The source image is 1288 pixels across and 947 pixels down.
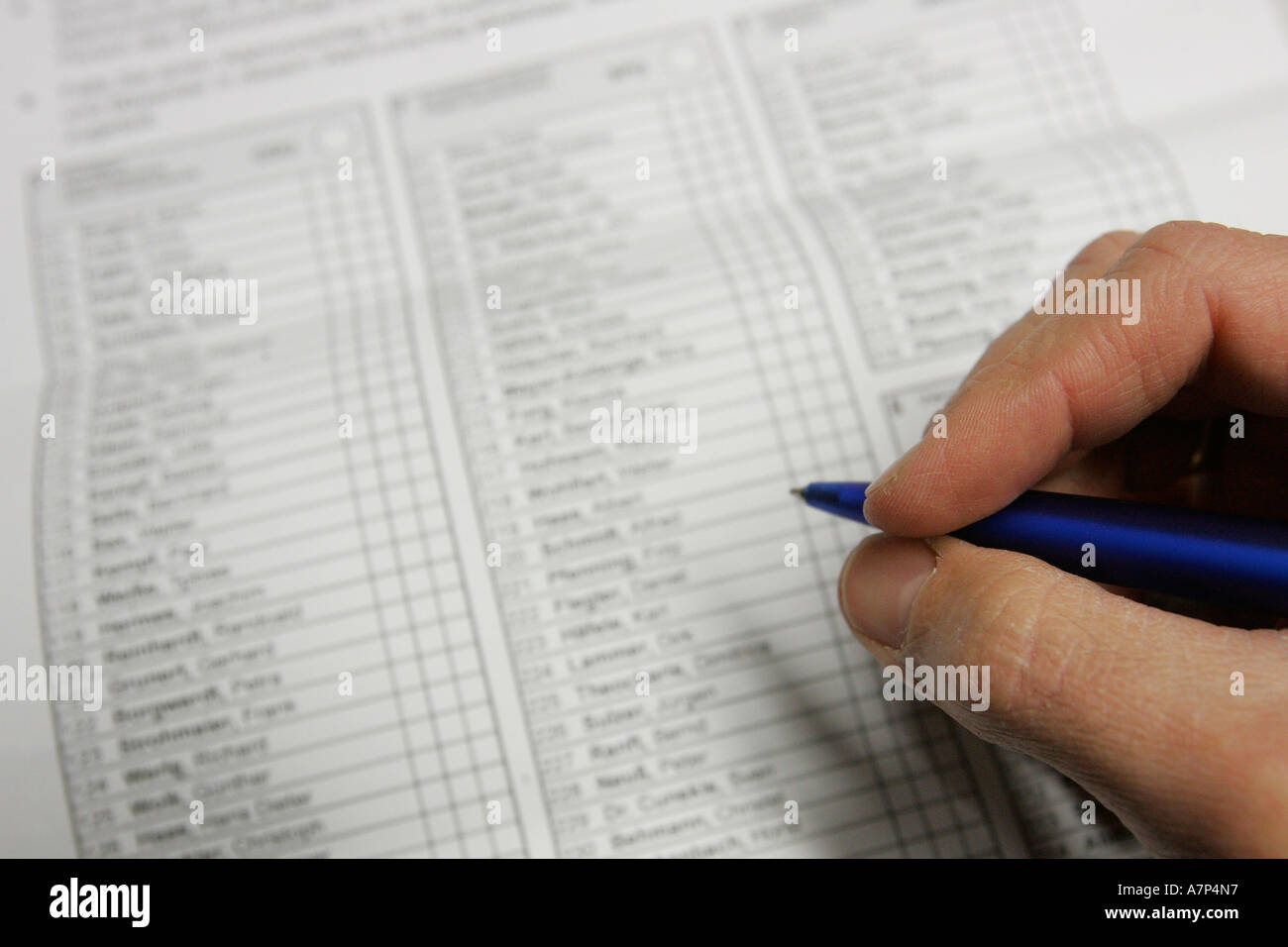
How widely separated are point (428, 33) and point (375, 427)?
35 cm

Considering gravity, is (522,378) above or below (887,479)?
above

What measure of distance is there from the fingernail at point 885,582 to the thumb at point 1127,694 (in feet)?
0.04

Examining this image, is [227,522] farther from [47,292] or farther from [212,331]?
[47,292]

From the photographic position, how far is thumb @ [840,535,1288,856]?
0.33m

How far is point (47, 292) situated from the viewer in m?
0.65

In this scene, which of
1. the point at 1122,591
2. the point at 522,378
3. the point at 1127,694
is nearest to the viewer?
the point at 1127,694

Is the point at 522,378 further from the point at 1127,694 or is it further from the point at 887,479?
the point at 1127,694

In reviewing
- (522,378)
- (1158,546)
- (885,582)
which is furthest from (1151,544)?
(522,378)

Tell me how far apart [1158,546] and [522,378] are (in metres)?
0.38

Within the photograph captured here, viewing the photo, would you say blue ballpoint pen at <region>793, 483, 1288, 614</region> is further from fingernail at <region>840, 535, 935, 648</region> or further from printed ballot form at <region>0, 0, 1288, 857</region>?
printed ballot form at <region>0, 0, 1288, 857</region>

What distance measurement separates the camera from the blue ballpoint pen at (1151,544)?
0.38m

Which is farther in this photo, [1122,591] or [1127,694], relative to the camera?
[1122,591]

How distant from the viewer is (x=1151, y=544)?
0.39 meters
